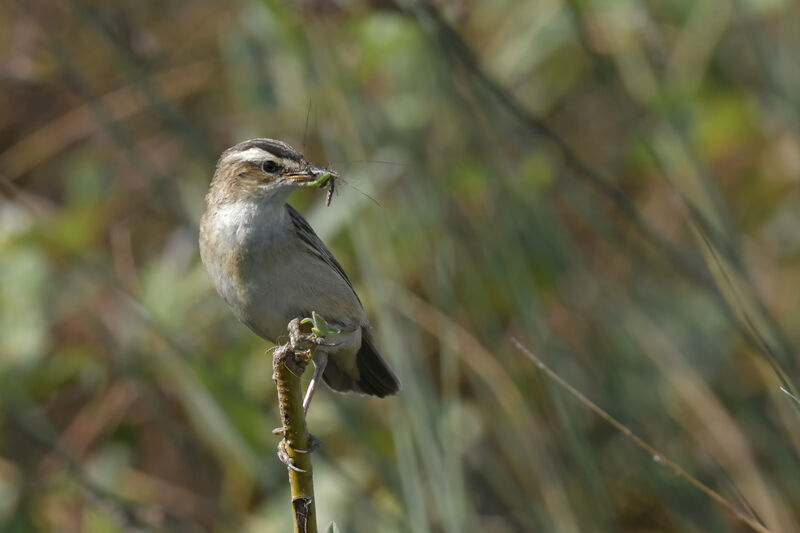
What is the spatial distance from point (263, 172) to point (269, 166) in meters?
0.02

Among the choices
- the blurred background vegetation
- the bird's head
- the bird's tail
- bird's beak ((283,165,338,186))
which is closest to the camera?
bird's beak ((283,165,338,186))

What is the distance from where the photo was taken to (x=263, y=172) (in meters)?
2.60

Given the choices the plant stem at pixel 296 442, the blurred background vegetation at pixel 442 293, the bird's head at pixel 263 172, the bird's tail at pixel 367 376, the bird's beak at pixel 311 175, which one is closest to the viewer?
the plant stem at pixel 296 442

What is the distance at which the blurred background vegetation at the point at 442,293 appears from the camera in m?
3.27

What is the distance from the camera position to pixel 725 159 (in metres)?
5.41

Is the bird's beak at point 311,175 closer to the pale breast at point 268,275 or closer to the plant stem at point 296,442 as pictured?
the pale breast at point 268,275

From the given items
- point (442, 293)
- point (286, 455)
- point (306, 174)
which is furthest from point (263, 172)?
point (442, 293)

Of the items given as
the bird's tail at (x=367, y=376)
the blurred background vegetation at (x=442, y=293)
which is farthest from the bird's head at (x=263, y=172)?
the bird's tail at (x=367, y=376)

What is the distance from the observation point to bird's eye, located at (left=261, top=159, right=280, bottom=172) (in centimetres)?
258

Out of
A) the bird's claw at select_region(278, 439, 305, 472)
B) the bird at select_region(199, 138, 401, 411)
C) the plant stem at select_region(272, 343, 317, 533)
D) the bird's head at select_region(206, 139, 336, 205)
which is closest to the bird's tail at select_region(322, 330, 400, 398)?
the bird at select_region(199, 138, 401, 411)

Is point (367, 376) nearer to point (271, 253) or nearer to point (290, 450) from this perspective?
point (271, 253)

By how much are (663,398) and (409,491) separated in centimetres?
142

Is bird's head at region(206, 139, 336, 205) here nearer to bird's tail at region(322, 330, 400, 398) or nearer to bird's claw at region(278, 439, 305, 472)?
A: bird's tail at region(322, 330, 400, 398)

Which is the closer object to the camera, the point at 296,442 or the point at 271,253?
the point at 296,442
